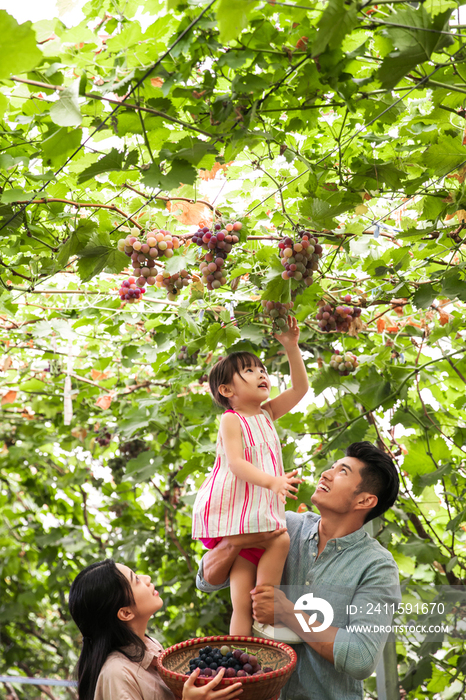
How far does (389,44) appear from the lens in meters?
1.06

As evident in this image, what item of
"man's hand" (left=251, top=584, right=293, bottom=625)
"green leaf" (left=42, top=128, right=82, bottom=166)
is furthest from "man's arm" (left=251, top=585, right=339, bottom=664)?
"green leaf" (left=42, top=128, right=82, bottom=166)

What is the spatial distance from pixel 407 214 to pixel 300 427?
3.17 ft

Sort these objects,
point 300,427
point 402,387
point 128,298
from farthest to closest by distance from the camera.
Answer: point 300,427 → point 402,387 → point 128,298

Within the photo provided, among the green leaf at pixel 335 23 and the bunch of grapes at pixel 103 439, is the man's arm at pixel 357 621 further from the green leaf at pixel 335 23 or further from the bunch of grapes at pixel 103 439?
the bunch of grapes at pixel 103 439

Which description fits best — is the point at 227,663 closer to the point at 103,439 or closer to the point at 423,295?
the point at 423,295

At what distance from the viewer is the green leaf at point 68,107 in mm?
1020

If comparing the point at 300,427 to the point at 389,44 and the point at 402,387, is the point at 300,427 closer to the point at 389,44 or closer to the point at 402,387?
the point at 402,387

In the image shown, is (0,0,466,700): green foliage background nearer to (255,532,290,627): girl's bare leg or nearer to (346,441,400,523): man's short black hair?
(346,441,400,523): man's short black hair

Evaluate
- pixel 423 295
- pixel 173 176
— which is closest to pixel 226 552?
pixel 423 295

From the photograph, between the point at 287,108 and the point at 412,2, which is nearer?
the point at 412,2

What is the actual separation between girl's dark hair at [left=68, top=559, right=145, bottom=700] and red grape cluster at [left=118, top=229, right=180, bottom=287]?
86 centimetres

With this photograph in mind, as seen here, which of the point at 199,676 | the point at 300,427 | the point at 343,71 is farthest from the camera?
the point at 300,427

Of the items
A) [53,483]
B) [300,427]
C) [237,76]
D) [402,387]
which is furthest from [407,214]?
[53,483]

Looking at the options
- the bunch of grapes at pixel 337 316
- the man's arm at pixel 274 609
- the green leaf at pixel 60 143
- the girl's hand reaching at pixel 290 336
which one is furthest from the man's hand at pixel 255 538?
the green leaf at pixel 60 143
